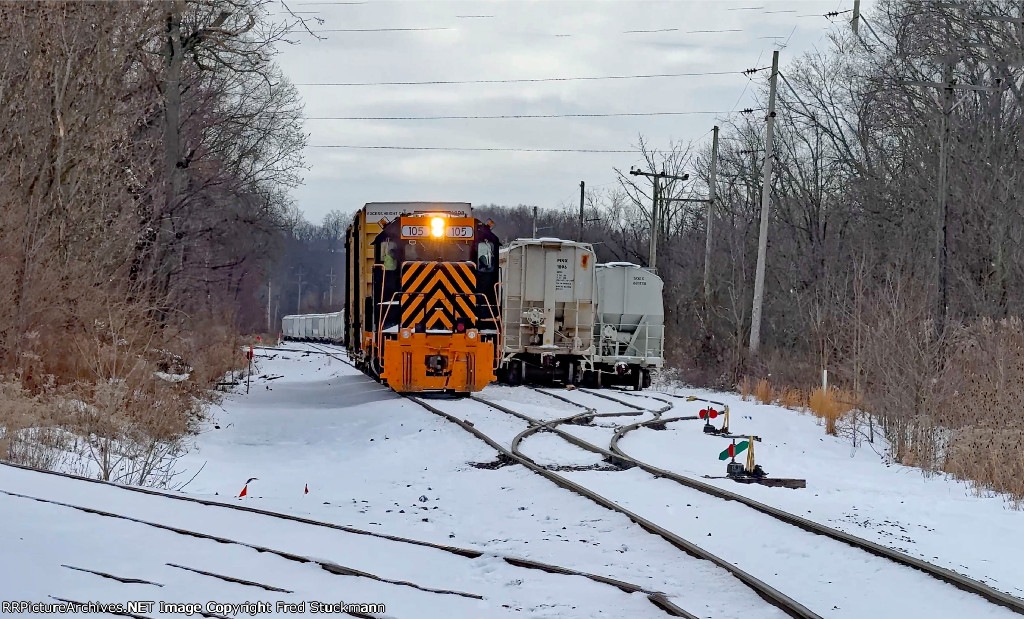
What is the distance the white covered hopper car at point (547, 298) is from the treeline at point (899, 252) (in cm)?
Answer: 561

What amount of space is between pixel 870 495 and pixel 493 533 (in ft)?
16.1

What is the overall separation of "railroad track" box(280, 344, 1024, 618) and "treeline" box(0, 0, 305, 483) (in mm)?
4141

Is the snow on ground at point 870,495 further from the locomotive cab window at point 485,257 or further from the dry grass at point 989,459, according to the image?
the locomotive cab window at point 485,257

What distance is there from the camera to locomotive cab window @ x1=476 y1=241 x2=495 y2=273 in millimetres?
20594

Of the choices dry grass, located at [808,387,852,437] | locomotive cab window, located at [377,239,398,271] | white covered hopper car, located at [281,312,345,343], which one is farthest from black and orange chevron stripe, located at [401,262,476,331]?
white covered hopper car, located at [281,312,345,343]

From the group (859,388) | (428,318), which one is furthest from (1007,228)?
(428,318)

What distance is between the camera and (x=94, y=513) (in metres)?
7.75

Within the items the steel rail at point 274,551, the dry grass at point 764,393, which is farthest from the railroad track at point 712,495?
the dry grass at point 764,393

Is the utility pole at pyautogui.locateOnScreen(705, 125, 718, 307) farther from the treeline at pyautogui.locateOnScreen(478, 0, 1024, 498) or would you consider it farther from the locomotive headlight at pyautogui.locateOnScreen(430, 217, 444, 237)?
the locomotive headlight at pyautogui.locateOnScreen(430, 217, 444, 237)

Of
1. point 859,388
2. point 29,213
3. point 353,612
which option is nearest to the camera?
point 353,612

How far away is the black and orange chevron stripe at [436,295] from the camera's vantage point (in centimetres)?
1983

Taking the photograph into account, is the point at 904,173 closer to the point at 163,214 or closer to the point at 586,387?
the point at 586,387

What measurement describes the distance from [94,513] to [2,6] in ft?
39.6

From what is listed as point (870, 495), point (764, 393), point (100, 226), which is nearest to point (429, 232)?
point (100, 226)
